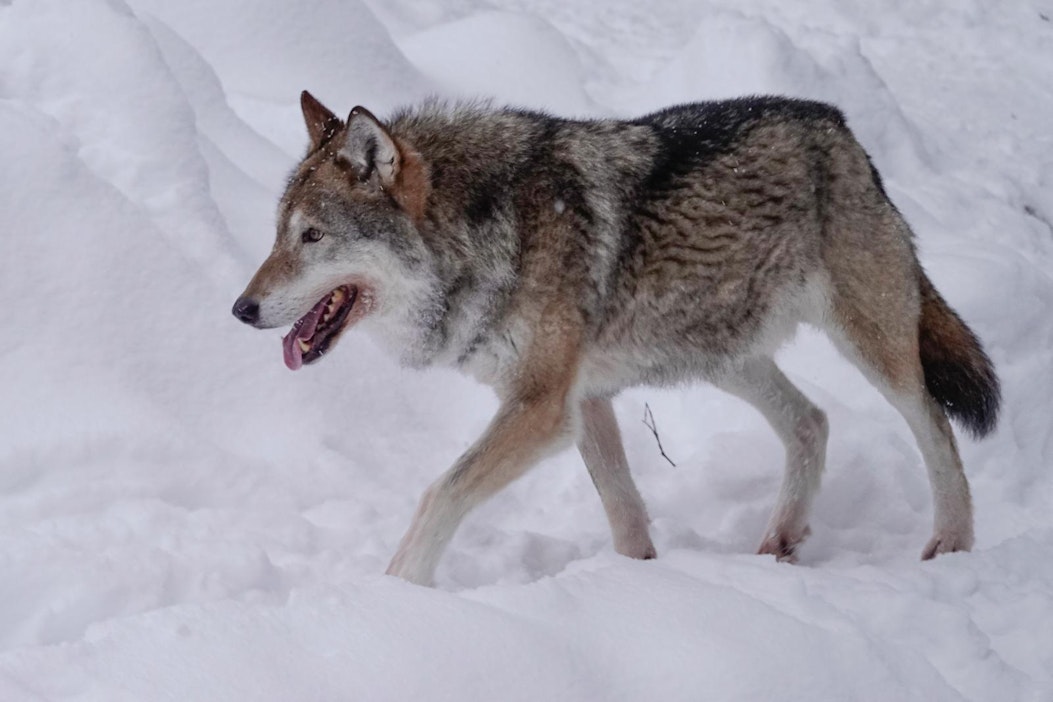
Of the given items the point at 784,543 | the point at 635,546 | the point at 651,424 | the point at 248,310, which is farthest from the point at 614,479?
the point at 248,310

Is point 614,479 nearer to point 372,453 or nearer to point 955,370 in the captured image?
point 372,453

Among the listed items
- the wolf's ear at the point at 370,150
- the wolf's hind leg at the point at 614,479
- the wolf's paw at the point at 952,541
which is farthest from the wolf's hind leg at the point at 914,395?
the wolf's ear at the point at 370,150

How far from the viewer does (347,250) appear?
3875mm

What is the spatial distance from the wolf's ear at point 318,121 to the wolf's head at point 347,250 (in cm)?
7

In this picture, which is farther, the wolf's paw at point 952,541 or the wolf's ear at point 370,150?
the wolf's paw at point 952,541

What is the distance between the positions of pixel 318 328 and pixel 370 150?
60cm

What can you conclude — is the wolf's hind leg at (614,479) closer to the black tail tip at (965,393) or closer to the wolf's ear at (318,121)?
the black tail tip at (965,393)

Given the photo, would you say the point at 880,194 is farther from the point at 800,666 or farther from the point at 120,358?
the point at 120,358

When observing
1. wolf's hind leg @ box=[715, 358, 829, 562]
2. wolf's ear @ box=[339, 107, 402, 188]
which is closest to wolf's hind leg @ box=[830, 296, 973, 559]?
wolf's hind leg @ box=[715, 358, 829, 562]

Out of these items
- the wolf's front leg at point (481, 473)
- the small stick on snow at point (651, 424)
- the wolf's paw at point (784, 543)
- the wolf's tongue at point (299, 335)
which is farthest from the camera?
the small stick on snow at point (651, 424)

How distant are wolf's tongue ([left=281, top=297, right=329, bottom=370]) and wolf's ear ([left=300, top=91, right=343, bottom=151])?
598 mm

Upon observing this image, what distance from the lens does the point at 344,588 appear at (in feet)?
10.0

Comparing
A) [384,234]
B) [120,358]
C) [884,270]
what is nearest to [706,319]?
[884,270]

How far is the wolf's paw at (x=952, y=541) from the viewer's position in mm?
4484
